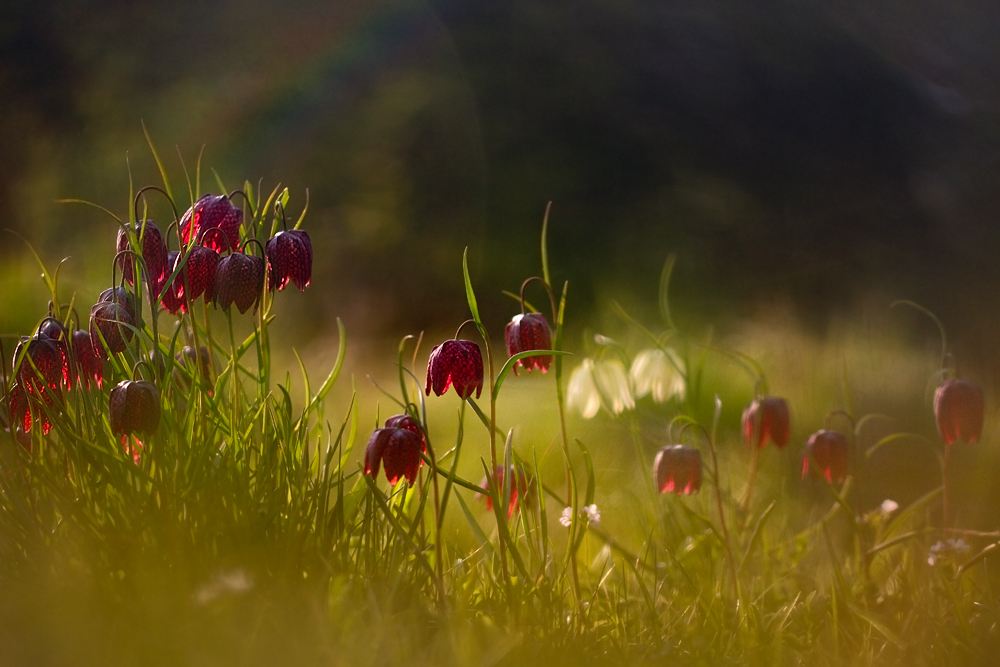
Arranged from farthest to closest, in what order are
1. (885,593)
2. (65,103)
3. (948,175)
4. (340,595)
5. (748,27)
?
→ (65,103) → (748,27) → (948,175) → (885,593) → (340,595)

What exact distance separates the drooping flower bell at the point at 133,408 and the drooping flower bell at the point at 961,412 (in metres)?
1.27

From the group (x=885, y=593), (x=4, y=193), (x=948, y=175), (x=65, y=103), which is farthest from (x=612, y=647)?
(x=65, y=103)

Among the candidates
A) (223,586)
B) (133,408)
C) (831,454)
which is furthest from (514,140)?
(223,586)

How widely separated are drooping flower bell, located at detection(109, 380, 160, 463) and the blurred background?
5008 mm

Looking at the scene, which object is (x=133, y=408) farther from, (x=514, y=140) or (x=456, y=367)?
(x=514, y=140)

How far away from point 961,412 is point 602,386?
0.64 m

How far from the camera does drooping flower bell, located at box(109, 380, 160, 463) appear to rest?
3.63 feet

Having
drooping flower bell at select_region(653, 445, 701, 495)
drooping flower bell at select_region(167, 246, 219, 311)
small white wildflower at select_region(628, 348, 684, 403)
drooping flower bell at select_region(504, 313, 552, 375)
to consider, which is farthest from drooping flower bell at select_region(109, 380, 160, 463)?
small white wildflower at select_region(628, 348, 684, 403)

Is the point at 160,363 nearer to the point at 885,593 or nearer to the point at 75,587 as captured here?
the point at 75,587

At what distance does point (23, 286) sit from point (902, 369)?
4910 mm

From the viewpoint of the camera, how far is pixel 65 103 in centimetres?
1021

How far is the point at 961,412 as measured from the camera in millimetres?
1468

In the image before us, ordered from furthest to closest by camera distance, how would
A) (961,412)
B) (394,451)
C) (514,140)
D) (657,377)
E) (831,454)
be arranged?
1. (514,140)
2. (657,377)
3. (831,454)
4. (961,412)
5. (394,451)

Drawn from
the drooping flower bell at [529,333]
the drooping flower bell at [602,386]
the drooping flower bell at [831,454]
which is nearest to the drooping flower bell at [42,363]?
the drooping flower bell at [529,333]
